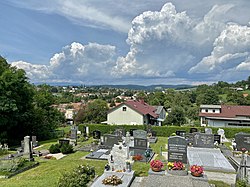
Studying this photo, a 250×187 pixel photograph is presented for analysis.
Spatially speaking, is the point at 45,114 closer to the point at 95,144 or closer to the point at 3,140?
the point at 3,140

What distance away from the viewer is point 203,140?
2198 centimetres

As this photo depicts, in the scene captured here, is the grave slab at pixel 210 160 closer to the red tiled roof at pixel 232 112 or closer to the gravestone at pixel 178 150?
the gravestone at pixel 178 150

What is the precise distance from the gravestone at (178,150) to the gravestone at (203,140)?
24.6 ft

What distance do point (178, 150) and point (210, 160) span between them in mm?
3213

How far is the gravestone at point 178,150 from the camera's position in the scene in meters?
15.1

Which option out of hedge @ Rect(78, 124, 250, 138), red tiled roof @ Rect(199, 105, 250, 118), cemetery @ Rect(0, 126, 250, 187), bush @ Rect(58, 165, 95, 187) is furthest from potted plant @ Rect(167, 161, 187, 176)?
red tiled roof @ Rect(199, 105, 250, 118)

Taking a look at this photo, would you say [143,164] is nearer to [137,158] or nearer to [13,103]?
[137,158]

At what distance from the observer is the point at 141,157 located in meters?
18.5

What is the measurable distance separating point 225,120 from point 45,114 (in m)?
30.8

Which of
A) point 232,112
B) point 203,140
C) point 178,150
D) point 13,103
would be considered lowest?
point 203,140

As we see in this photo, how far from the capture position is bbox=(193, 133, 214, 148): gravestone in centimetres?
2183

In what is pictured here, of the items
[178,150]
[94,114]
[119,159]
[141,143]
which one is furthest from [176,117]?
[119,159]

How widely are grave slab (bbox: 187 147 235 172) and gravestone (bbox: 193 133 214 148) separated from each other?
0.86 m

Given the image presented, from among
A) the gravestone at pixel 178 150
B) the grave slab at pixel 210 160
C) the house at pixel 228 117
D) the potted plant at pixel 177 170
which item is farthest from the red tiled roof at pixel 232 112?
the potted plant at pixel 177 170
